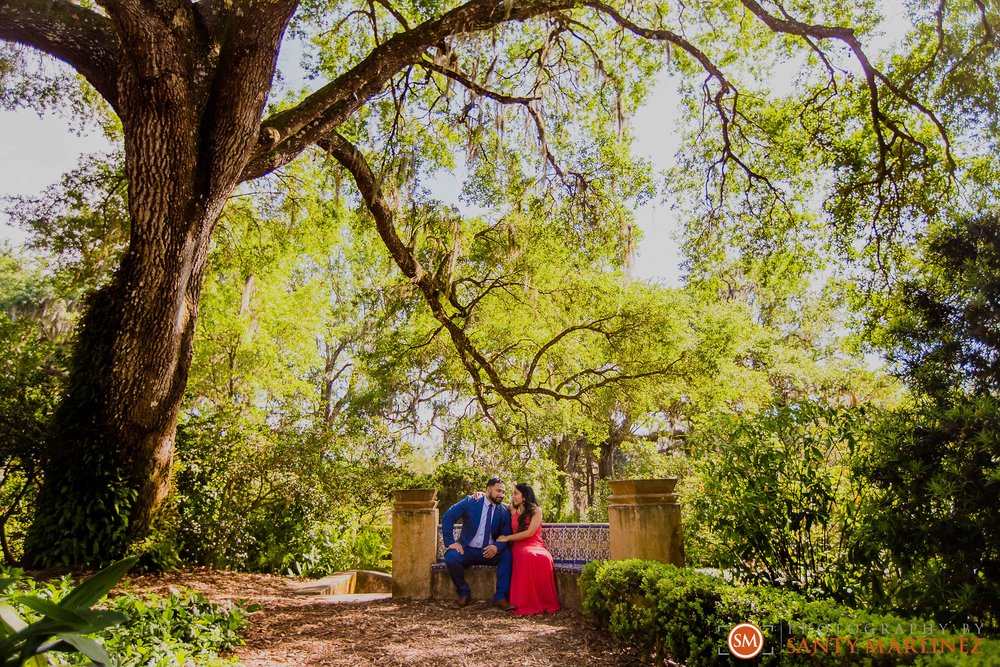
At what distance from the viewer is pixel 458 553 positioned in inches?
261

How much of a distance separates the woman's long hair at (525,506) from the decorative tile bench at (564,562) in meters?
0.57

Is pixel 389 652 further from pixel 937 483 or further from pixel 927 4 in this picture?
pixel 927 4

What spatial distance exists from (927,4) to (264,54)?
7.09 meters

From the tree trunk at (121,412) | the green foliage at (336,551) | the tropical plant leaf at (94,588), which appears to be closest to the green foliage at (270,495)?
the green foliage at (336,551)

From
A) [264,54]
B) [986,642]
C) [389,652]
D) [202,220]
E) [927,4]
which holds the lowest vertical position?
[389,652]

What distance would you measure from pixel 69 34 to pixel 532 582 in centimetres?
667

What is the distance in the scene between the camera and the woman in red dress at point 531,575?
19.7ft

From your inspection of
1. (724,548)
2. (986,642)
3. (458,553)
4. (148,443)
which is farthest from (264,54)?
(986,642)

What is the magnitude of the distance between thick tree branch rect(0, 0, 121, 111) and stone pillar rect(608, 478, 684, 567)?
19.6ft

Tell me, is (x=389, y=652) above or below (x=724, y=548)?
below

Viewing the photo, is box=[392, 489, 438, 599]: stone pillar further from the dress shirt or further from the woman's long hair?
the woman's long hair

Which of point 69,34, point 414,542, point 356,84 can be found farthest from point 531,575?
point 69,34

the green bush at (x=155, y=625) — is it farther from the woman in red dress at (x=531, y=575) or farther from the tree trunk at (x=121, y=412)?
the woman in red dress at (x=531, y=575)

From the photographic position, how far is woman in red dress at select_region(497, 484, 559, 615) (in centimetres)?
601
